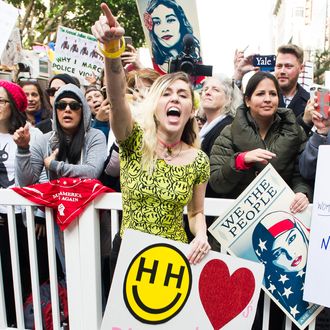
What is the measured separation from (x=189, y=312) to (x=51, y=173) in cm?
123

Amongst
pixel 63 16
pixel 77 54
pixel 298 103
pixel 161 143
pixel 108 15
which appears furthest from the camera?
pixel 63 16

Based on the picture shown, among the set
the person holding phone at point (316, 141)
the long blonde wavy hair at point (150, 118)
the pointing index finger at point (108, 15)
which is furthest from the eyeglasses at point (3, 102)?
the person holding phone at point (316, 141)

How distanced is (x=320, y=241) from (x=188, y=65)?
1.32m

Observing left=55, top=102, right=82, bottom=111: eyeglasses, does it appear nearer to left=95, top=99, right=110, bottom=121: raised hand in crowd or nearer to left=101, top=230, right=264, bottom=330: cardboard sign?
left=95, top=99, right=110, bottom=121: raised hand in crowd

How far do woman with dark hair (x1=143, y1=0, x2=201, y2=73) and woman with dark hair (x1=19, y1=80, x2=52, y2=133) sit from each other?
147cm

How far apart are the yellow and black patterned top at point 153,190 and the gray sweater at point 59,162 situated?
0.64 m

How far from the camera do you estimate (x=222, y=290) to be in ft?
6.79

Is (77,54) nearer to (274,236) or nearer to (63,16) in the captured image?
(274,236)

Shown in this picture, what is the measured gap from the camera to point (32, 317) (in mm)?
2818

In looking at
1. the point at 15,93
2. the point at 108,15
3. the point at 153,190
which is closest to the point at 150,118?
the point at 153,190

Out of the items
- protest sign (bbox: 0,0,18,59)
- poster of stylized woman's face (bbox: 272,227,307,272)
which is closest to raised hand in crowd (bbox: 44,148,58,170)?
poster of stylized woman's face (bbox: 272,227,307,272)

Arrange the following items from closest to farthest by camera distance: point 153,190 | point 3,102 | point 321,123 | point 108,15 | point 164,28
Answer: point 108,15, point 153,190, point 321,123, point 3,102, point 164,28

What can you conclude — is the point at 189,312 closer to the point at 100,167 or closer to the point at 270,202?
the point at 270,202

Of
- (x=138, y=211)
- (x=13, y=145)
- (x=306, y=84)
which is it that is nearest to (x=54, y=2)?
(x=306, y=84)
